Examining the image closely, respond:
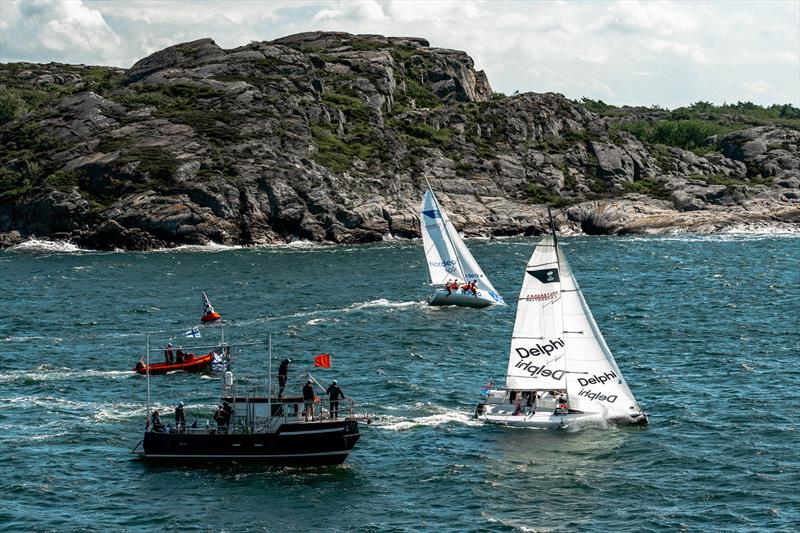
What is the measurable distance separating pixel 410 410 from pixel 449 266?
138ft

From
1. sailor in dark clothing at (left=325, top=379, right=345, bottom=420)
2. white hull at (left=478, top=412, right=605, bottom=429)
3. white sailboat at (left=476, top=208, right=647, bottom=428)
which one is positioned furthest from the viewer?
white sailboat at (left=476, top=208, right=647, bottom=428)

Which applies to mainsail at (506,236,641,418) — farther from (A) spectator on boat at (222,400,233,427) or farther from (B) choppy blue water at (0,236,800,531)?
(A) spectator on boat at (222,400,233,427)

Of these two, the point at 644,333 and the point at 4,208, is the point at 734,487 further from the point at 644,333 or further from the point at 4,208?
the point at 4,208

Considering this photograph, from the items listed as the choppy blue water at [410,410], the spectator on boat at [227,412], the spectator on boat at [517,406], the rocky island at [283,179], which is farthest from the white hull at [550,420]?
the rocky island at [283,179]

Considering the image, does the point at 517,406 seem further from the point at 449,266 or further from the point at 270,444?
the point at 449,266

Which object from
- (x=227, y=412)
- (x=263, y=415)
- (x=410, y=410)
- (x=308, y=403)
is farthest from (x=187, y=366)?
(x=308, y=403)

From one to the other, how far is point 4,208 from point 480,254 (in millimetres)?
67215

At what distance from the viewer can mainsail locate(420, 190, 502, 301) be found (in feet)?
337

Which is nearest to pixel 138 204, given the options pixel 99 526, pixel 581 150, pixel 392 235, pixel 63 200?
pixel 63 200

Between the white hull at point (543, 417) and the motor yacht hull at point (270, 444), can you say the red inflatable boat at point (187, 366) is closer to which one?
the motor yacht hull at point (270, 444)

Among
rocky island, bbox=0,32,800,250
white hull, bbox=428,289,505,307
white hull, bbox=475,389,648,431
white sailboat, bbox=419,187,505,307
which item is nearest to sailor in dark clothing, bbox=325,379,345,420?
white hull, bbox=475,389,648,431

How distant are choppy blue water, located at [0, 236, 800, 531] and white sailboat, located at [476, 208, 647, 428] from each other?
1.54 m

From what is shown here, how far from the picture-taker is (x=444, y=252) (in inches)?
4092

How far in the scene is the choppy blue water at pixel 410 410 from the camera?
4656cm
